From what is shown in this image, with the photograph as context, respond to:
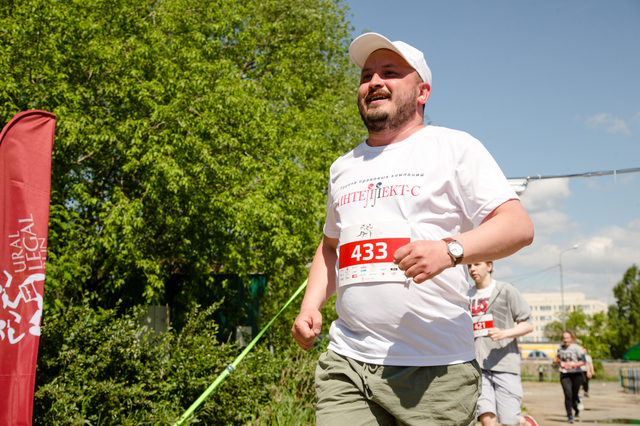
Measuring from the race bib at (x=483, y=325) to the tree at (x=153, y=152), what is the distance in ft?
17.9

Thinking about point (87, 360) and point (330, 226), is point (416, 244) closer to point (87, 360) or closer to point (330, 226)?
point (330, 226)

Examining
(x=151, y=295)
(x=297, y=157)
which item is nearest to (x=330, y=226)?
(x=151, y=295)

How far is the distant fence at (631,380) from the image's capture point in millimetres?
22812

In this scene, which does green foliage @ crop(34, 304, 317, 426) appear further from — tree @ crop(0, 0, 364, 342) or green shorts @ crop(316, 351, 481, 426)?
green shorts @ crop(316, 351, 481, 426)

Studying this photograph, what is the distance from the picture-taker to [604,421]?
39.4 feet

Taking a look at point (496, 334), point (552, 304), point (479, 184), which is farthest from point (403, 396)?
point (552, 304)

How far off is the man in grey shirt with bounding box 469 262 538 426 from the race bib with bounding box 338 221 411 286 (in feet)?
11.0

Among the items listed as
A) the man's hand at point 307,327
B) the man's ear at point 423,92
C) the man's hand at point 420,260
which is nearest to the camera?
the man's hand at point 420,260

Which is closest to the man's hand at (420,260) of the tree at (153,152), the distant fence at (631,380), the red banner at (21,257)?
the red banner at (21,257)

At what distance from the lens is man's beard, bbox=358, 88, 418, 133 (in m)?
2.37

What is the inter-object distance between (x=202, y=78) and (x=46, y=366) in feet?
22.3

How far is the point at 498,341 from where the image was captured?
18.7 feet

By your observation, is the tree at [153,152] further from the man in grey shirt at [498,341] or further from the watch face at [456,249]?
the watch face at [456,249]

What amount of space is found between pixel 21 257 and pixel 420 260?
4122 mm
